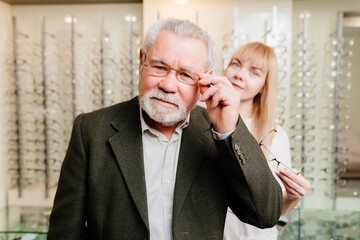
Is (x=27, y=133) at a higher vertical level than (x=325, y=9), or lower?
lower

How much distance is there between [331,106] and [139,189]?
3.06 meters

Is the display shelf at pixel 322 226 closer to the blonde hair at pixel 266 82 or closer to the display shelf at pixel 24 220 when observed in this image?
the blonde hair at pixel 266 82

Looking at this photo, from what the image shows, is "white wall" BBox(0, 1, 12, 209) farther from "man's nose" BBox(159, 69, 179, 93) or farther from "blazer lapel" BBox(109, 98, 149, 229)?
"man's nose" BBox(159, 69, 179, 93)

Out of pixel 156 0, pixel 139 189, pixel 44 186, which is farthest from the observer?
pixel 44 186

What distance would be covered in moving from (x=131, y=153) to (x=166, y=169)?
142 mm

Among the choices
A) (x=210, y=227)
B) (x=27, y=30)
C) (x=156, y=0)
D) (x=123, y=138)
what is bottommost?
(x=210, y=227)

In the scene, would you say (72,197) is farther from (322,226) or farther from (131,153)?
(322,226)

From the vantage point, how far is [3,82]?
343 centimetres

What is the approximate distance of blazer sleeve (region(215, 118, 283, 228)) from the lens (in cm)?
89

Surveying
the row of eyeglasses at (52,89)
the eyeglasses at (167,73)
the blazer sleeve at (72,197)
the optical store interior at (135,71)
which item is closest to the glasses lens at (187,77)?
the eyeglasses at (167,73)

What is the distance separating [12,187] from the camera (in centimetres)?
364

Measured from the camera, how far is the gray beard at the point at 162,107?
3.27ft

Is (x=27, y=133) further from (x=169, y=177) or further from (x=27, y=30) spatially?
(x=169, y=177)

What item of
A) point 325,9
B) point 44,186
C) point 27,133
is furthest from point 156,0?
point 44,186
